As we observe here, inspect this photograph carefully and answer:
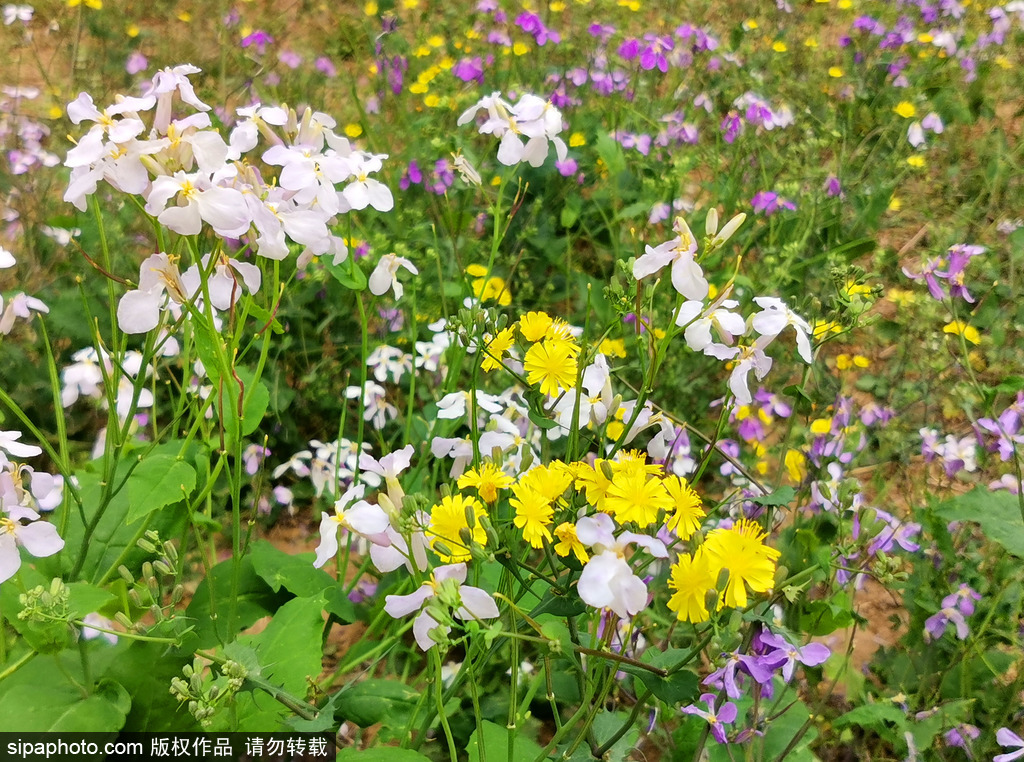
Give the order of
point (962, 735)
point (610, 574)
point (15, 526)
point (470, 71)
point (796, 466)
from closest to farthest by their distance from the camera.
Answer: point (610, 574)
point (15, 526)
point (962, 735)
point (796, 466)
point (470, 71)

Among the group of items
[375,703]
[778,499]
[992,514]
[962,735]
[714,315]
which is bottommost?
[962,735]

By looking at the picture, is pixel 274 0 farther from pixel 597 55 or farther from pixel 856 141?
pixel 856 141

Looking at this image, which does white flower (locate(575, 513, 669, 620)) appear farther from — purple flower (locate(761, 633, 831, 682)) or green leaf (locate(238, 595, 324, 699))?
green leaf (locate(238, 595, 324, 699))

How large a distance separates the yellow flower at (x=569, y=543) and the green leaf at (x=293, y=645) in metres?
0.51

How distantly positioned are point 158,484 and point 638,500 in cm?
77

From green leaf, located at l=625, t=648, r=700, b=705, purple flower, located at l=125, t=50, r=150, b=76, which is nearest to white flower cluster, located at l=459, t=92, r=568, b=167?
green leaf, located at l=625, t=648, r=700, b=705

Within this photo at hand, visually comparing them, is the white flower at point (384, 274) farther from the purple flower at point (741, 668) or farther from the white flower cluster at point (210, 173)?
the purple flower at point (741, 668)

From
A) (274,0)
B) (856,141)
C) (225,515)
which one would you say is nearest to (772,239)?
(856,141)

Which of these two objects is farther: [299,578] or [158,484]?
[299,578]

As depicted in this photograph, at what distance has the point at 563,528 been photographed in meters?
0.77

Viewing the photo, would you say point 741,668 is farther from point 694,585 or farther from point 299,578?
point 299,578

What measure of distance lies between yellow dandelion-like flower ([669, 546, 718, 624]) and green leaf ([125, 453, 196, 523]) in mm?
757

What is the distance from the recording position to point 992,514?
1.33 metres

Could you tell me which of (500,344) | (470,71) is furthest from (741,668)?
(470,71)
